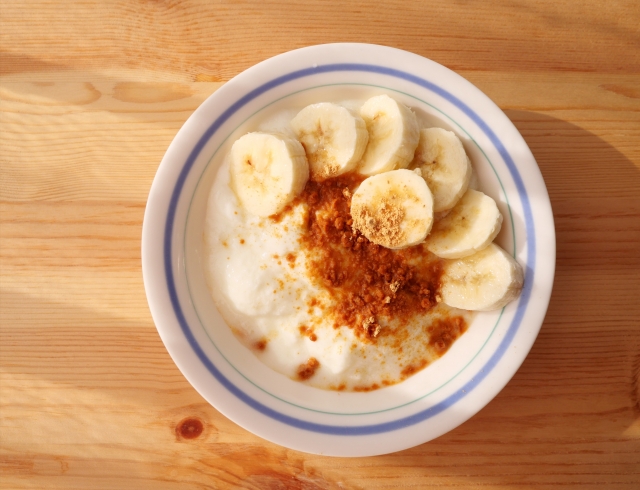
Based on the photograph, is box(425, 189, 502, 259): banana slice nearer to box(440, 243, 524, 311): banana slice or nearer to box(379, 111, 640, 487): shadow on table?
box(440, 243, 524, 311): banana slice

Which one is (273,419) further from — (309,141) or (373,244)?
(309,141)

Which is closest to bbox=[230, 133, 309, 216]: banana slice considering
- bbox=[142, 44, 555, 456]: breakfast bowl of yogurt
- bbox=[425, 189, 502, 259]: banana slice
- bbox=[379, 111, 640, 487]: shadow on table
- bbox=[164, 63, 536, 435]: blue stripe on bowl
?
bbox=[142, 44, 555, 456]: breakfast bowl of yogurt

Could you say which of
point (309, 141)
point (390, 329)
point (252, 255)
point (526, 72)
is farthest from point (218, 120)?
point (526, 72)

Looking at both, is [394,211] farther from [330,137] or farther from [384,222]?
[330,137]

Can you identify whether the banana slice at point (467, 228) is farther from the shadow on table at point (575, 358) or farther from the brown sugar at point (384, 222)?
the shadow on table at point (575, 358)

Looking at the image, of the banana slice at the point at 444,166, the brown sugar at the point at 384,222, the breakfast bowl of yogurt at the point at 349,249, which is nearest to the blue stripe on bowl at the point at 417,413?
the breakfast bowl of yogurt at the point at 349,249

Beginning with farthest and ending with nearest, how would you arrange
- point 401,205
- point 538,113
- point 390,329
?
1. point 538,113
2. point 390,329
3. point 401,205

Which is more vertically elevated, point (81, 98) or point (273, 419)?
point (81, 98)
